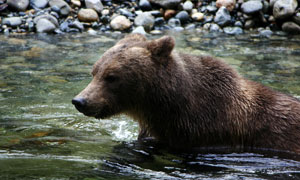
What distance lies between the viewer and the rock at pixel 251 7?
1706 cm

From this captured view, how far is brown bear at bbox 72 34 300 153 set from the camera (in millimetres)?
5348

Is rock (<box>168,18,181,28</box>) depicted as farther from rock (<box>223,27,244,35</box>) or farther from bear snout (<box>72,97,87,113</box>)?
bear snout (<box>72,97,87,113</box>)

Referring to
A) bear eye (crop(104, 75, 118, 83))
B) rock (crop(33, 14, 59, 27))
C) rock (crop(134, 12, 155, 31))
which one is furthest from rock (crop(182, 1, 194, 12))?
bear eye (crop(104, 75, 118, 83))

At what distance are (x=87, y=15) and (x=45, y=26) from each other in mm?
1905

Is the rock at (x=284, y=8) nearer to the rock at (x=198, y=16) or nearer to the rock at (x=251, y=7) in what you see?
the rock at (x=251, y=7)

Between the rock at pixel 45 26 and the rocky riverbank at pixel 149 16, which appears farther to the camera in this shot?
the rocky riverbank at pixel 149 16

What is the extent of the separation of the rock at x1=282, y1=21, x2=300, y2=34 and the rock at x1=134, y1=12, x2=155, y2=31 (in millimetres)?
4985

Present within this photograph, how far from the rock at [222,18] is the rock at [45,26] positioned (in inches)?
248

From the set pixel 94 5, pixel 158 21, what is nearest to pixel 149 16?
pixel 158 21

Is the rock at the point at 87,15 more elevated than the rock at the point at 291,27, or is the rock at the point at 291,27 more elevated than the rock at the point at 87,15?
the rock at the point at 87,15

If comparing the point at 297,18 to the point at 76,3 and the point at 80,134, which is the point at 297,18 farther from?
the point at 80,134

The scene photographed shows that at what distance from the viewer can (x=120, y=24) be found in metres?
17.1

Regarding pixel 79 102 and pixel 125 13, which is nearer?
pixel 79 102

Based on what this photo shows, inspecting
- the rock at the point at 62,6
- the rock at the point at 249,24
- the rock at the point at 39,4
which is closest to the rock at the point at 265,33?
the rock at the point at 249,24
